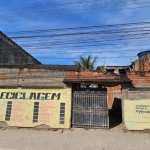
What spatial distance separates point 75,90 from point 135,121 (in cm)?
398

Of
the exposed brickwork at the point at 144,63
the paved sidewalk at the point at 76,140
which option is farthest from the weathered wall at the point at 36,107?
the exposed brickwork at the point at 144,63

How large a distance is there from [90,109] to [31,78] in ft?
14.0

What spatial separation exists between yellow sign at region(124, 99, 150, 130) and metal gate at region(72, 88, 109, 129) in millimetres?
1199

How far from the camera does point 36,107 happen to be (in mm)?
10305

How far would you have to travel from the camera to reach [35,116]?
33.4ft

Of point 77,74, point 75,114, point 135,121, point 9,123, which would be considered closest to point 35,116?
point 9,123

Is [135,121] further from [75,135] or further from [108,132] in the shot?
[75,135]

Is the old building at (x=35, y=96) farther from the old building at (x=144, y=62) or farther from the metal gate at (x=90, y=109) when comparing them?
the old building at (x=144, y=62)

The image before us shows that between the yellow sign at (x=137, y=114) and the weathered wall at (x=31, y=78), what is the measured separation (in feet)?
13.3

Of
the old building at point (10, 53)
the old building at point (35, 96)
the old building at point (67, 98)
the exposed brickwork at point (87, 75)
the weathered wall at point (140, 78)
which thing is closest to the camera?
the old building at point (67, 98)

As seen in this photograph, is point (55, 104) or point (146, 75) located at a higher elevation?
point (146, 75)

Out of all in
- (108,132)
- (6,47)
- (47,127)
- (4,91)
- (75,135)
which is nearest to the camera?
(75,135)

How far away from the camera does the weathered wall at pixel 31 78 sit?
1055 cm

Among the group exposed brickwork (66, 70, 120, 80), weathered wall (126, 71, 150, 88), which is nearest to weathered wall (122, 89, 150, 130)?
weathered wall (126, 71, 150, 88)
